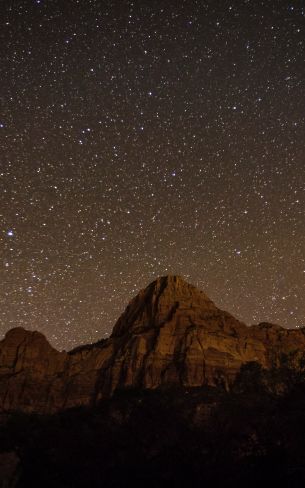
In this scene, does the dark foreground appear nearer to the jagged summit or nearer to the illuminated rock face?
the illuminated rock face

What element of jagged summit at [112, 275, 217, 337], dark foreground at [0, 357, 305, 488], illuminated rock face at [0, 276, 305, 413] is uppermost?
jagged summit at [112, 275, 217, 337]

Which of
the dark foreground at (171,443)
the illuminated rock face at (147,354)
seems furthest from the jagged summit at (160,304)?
the dark foreground at (171,443)

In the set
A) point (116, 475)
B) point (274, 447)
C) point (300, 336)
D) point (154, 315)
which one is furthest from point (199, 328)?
point (274, 447)

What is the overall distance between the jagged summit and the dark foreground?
109 ft

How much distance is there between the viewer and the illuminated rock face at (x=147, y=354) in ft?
283

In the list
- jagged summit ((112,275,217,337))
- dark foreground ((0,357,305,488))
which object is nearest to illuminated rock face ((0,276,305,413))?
jagged summit ((112,275,217,337))

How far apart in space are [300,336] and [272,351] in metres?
13.9

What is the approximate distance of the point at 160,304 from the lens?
104000 mm

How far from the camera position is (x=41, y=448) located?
49.7m

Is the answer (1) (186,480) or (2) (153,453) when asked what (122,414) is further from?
(1) (186,480)

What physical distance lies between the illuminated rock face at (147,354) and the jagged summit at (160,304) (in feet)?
0.67

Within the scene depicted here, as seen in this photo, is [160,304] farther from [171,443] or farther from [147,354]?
[171,443]

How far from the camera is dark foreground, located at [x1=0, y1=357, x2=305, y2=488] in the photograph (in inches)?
1439

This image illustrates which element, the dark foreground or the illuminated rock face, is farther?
the illuminated rock face
